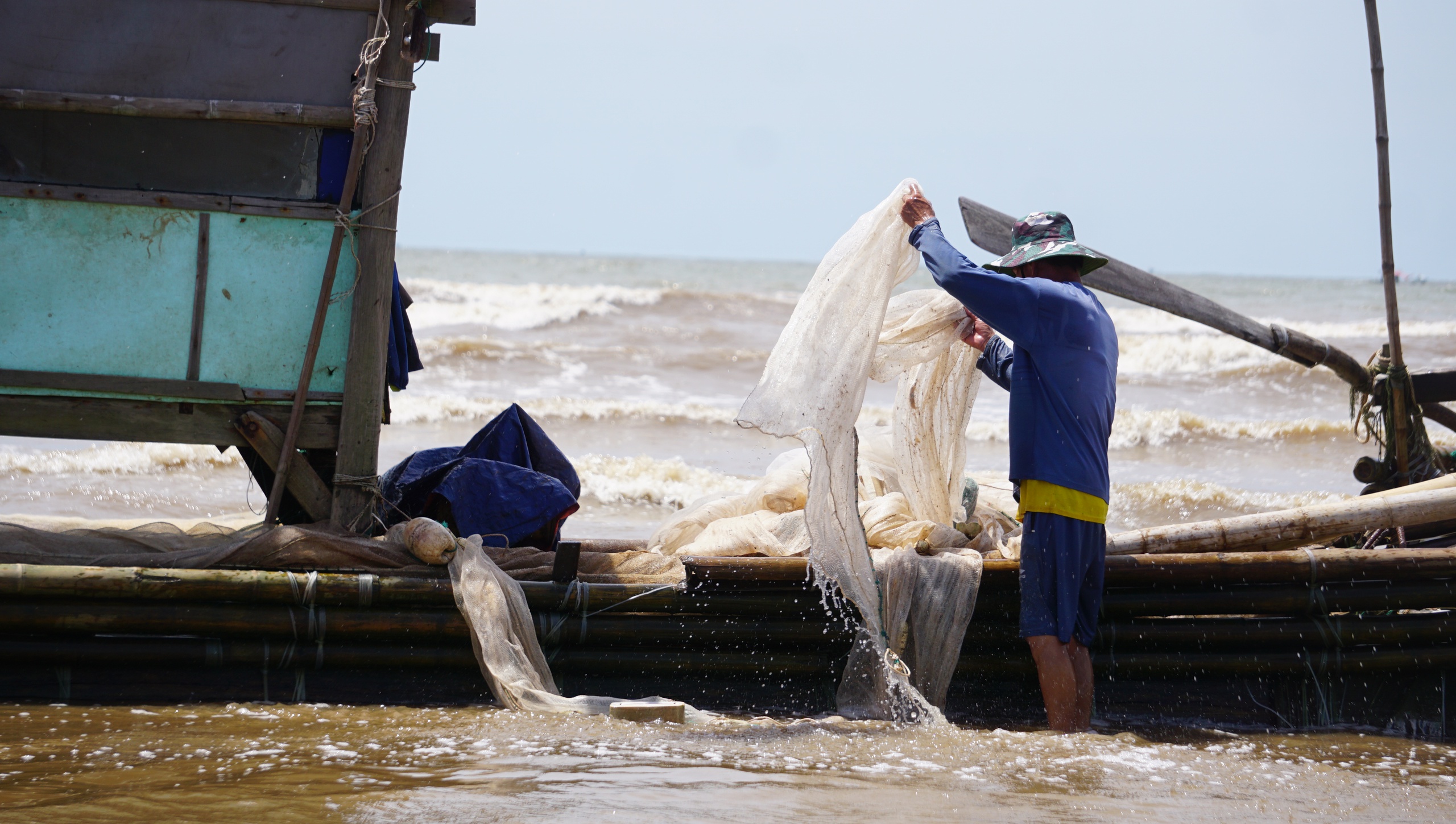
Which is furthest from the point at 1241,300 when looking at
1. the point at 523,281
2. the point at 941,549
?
the point at 941,549

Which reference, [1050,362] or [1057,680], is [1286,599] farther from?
[1050,362]

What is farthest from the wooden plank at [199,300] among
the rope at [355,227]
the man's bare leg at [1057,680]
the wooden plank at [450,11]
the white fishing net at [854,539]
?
the man's bare leg at [1057,680]

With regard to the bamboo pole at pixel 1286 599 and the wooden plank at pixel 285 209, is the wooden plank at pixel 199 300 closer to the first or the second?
the wooden plank at pixel 285 209

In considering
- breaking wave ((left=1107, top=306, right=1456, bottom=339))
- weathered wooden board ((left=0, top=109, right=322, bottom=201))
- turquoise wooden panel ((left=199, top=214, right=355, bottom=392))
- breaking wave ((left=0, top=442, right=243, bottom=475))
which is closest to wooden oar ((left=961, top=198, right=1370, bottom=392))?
turquoise wooden panel ((left=199, top=214, right=355, bottom=392))

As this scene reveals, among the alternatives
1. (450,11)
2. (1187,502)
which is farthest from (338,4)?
(1187,502)

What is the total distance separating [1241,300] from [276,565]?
153 feet

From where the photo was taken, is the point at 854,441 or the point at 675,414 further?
the point at 675,414

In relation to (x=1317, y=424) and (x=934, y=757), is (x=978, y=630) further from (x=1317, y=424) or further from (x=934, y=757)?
(x=1317, y=424)

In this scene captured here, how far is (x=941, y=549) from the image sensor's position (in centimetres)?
437

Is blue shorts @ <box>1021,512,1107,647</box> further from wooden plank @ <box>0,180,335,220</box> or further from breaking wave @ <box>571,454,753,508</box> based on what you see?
breaking wave @ <box>571,454,753,508</box>

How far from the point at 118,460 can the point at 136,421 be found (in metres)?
6.36

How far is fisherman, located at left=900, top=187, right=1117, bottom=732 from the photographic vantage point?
3.87 meters

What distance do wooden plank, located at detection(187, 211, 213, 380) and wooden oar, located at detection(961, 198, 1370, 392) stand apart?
127 inches

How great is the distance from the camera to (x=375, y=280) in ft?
14.5
